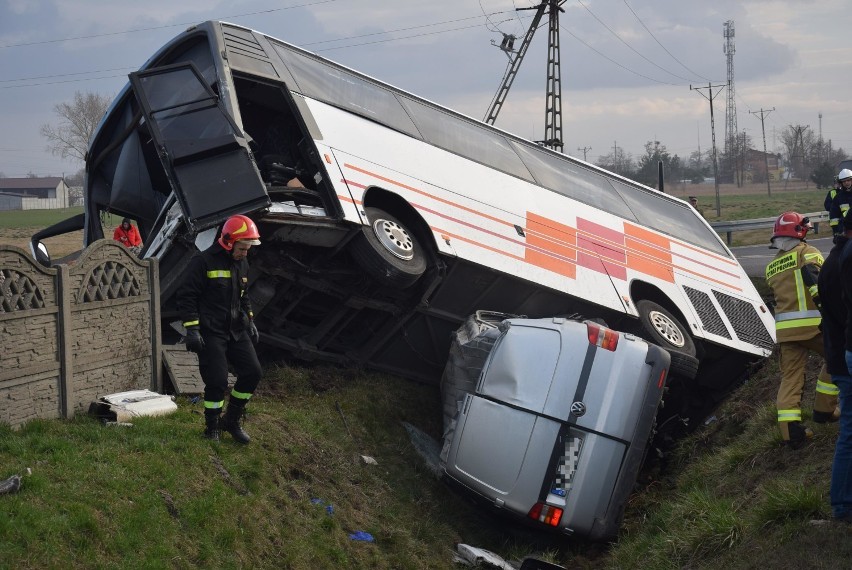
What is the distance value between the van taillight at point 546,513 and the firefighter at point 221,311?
2.11 meters

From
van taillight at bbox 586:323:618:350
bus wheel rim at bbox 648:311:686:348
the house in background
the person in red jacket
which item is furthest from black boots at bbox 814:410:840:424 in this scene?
the house in background

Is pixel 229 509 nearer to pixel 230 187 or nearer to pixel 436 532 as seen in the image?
pixel 436 532

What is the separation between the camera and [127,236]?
12609 millimetres

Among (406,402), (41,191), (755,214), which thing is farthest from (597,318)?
(41,191)

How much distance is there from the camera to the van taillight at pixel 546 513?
6625 millimetres

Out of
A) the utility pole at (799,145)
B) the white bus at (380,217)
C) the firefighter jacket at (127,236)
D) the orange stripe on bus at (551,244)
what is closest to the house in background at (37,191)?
the utility pole at (799,145)

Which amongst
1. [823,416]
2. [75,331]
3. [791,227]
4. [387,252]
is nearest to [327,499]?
[75,331]

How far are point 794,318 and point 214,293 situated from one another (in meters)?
4.03

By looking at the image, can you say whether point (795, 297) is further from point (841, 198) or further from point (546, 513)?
point (841, 198)

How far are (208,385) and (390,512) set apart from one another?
1.67m

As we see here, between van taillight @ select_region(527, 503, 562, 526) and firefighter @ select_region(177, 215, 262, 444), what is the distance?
2.11 metres

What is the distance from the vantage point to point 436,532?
7109mm

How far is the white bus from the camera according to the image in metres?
7.87

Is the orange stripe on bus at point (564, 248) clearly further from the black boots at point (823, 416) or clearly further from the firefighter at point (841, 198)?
the black boots at point (823, 416)
